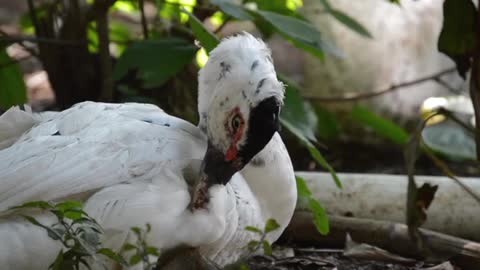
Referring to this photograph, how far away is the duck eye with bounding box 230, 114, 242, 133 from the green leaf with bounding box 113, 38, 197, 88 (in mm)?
748

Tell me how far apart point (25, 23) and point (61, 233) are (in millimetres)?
2043

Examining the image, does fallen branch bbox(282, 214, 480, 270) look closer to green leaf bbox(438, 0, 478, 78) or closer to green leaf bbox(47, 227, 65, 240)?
green leaf bbox(438, 0, 478, 78)

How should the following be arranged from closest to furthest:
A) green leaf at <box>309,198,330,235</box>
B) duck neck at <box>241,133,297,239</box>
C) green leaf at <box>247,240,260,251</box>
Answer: green leaf at <box>247,240,260,251</box> → duck neck at <box>241,133,297,239</box> → green leaf at <box>309,198,330,235</box>

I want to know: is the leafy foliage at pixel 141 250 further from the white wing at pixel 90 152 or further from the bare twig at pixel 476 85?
the bare twig at pixel 476 85

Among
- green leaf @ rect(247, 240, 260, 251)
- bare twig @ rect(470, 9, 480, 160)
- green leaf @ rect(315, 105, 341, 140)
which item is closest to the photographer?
green leaf @ rect(247, 240, 260, 251)

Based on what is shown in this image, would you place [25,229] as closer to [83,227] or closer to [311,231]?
[83,227]

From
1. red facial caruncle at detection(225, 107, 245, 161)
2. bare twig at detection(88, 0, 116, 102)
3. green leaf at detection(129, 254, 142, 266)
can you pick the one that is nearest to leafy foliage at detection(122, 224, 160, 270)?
green leaf at detection(129, 254, 142, 266)

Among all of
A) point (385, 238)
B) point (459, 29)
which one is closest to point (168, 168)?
point (385, 238)

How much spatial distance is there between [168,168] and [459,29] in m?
0.86

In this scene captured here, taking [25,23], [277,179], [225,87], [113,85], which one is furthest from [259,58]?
[25,23]

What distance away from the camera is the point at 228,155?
1.47 meters

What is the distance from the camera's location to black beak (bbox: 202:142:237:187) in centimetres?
148

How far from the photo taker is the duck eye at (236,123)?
1426 millimetres

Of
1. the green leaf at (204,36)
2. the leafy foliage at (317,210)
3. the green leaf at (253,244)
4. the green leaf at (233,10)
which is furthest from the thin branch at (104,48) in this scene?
the green leaf at (253,244)
